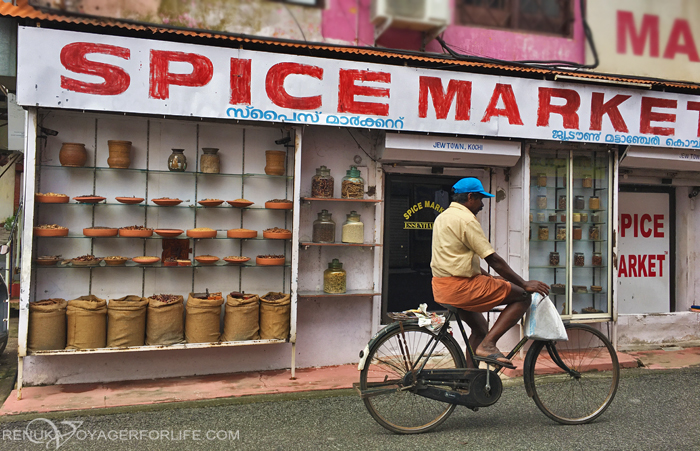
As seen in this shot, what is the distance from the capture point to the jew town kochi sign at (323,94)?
4.62 metres

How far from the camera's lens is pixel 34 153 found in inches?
182

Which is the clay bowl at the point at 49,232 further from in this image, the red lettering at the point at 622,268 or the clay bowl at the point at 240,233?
the red lettering at the point at 622,268

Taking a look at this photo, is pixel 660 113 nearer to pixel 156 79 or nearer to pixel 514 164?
pixel 514 164

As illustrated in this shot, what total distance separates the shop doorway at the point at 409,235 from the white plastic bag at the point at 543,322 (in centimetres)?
248

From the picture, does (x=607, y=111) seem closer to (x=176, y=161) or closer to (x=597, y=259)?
(x=597, y=259)

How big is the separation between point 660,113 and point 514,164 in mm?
2049

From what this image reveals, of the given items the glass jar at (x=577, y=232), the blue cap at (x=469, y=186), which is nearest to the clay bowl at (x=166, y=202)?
the blue cap at (x=469, y=186)

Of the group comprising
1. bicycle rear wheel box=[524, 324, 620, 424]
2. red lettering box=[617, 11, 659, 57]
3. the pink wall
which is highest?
red lettering box=[617, 11, 659, 57]

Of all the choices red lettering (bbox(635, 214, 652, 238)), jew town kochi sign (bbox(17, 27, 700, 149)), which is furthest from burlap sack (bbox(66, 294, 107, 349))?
red lettering (bbox(635, 214, 652, 238))

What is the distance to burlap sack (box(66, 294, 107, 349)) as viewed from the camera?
15.8 ft

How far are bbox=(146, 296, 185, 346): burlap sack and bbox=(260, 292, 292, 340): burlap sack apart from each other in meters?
0.88

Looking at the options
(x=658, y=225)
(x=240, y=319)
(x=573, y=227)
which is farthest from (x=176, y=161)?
(x=658, y=225)

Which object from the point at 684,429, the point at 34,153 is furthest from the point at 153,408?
the point at 684,429

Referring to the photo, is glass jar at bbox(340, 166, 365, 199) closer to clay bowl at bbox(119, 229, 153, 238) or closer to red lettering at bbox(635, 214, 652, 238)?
clay bowl at bbox(119, 229, 153, 238)
